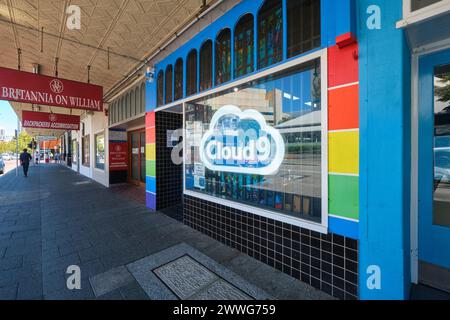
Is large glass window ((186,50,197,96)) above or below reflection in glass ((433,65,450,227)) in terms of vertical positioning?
above

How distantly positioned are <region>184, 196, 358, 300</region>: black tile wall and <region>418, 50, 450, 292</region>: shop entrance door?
2.90ft

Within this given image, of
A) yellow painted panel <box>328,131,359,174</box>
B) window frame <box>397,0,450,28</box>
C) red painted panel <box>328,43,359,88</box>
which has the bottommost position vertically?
yellow painted panel <box>328,131,359,174</box>

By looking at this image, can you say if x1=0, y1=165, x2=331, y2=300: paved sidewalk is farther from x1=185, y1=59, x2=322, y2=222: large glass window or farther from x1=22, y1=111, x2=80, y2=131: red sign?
x1=22, y1=111, x2=80, y2=131: red sign

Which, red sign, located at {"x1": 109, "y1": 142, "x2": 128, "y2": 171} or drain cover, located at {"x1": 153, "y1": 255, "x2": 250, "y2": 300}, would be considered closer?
drain cover, located at {"x1": 153, "y1": 255, "x2": 250, "y2": 300}

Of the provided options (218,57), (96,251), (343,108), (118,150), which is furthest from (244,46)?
(118,150)

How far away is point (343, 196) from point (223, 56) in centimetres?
270

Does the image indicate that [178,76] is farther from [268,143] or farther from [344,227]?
[344,227]

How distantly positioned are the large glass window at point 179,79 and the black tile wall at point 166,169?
86 centimetres

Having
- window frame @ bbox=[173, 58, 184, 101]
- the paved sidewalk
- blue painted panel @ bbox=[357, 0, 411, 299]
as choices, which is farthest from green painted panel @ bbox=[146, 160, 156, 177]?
blue painted panel @ bbox=[357, 0, 411, 299]

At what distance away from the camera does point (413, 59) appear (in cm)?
203

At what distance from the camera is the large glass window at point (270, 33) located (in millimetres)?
2527

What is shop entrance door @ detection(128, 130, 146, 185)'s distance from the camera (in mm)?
7930

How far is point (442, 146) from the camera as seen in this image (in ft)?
6.81

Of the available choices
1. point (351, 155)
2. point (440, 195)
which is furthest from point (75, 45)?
point (440, 195)
